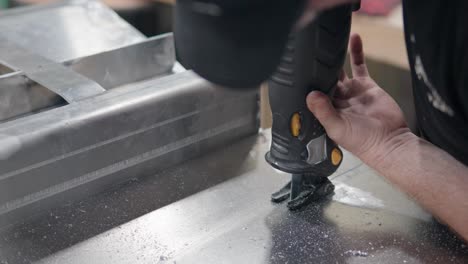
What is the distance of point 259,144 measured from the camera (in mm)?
855

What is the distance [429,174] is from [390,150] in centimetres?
5

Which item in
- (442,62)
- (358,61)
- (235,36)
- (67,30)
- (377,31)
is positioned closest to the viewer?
(235,36)

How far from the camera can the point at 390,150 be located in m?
0.67

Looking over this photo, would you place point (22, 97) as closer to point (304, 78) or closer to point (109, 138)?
point (109, 138)

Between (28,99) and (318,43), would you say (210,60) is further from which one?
(28,99)

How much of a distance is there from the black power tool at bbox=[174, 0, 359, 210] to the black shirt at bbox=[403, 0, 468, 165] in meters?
0.08

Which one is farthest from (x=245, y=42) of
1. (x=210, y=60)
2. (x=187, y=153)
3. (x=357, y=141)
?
(x=187, y=153)

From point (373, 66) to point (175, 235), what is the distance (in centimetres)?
75

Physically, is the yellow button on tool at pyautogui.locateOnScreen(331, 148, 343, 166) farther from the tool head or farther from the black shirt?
the tool head

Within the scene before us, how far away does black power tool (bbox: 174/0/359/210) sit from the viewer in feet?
1.21

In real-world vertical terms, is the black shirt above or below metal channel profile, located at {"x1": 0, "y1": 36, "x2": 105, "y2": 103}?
above

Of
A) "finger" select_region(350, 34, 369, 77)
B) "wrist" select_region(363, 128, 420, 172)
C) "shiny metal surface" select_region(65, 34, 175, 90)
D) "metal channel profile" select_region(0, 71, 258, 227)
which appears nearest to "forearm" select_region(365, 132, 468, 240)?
"wrist" select_region(363, 128, 420, 172)

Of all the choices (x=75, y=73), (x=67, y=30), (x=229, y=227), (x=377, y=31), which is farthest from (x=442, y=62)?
(x=377, y=31)

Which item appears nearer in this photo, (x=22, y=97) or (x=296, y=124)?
(x=296, y=124)
